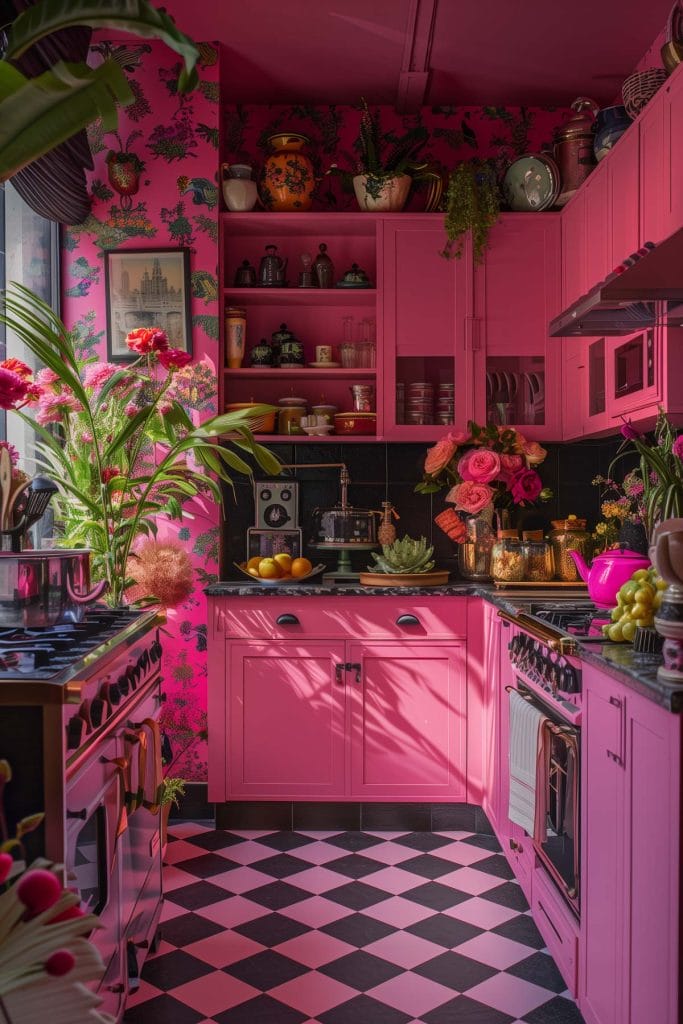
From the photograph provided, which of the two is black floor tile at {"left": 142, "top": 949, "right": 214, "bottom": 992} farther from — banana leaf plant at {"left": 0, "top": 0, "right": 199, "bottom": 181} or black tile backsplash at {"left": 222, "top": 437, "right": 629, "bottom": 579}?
banana leaf plant at {"left": 0, "top": 0, "right": 199, "bottom": 181}

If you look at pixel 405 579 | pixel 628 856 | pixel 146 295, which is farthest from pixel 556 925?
pixel 146 295

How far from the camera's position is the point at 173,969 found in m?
2.45

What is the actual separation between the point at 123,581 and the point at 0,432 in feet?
2.81

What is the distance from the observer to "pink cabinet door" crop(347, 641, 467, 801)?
348 centimetres

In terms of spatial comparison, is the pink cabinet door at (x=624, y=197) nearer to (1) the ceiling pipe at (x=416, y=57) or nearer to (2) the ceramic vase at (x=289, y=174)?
(1) the ceiling pipe at (x=416, y=57)

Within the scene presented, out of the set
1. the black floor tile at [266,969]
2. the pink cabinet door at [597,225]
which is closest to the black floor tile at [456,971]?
the black floor tile at [266,969]

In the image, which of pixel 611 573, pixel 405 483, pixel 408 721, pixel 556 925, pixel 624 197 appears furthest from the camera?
pixel 405 483

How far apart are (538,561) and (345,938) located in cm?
155

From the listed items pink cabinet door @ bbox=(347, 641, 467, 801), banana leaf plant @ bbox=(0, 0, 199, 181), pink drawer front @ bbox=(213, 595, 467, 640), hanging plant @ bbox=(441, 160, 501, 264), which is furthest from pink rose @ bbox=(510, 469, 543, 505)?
banana leaf plant @ bbox=(0, 0, 199, 181)

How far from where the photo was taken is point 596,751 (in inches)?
77.5

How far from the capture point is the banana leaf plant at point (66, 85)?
115cm

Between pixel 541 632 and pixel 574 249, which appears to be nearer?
pixel 541 632

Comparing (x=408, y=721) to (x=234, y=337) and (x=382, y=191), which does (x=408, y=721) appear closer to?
(x=234, y=337)

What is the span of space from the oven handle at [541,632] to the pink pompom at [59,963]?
1.51 m
